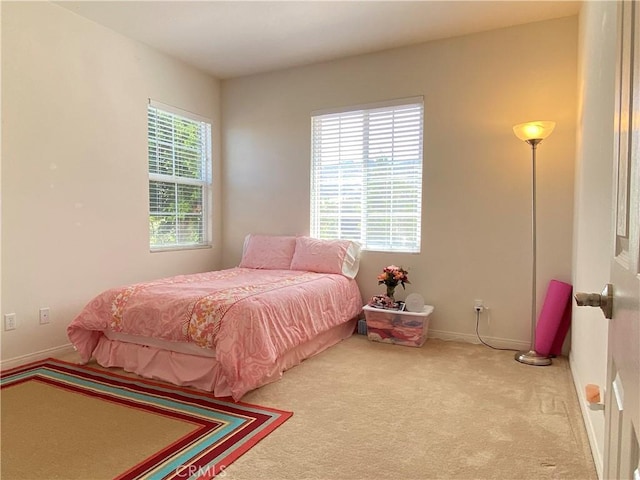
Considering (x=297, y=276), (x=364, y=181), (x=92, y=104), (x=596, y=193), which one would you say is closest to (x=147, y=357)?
(x=297, y=276)

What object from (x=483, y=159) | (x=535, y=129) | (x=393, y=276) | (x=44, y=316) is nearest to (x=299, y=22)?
(x=483, y=159)

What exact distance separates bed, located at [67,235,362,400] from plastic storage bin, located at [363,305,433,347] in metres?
0.28

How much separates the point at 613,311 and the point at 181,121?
4496 millimetres

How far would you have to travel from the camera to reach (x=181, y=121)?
4566mm

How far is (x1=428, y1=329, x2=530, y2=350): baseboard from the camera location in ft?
11.9

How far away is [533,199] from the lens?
3357mm

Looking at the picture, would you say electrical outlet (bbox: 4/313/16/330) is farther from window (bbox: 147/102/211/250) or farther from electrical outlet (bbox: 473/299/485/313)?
electrical outlet (bbox: 473/299/485/313)

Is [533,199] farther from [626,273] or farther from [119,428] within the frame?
[119,428]

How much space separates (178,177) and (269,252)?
1273mm

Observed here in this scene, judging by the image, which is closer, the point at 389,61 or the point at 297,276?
the point at 297,276

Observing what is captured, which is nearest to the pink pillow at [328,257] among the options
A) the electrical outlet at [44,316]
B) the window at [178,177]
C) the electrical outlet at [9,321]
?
the window at [178,177]

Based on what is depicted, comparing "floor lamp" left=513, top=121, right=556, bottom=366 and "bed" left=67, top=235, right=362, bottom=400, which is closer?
"bed" left=67, top=235, right=362, bottom=400

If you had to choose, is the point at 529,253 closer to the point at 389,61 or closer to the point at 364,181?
the point at 364,181


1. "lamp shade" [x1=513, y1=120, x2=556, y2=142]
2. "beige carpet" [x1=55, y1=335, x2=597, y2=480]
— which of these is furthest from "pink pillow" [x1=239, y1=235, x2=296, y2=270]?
"lamp shade" [x1=513, y1=120, x2=556, y2=142]
